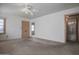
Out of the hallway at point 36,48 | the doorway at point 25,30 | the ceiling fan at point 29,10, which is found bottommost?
the hallway at point 36,48

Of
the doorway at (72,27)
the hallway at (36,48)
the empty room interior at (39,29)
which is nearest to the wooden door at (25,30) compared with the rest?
the empty room interior at (39,29)

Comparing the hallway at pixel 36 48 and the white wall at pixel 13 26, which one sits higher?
the white wall at pixel 13 26

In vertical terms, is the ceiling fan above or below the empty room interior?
above

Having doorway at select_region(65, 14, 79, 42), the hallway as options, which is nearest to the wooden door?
the hallway

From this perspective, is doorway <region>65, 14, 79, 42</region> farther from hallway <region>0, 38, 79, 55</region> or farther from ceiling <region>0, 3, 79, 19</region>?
ceiling <region>0, 3, 79, 19</region>

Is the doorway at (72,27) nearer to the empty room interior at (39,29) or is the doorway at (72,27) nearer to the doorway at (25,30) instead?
the empty room interior at (39,29)

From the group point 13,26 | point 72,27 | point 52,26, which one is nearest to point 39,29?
point 52,26

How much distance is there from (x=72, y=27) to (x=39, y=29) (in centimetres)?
75

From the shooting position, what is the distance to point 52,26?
9.57 feet

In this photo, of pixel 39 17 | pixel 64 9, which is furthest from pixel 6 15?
pixel 64 9

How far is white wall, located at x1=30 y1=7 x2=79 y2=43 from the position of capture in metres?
2.84

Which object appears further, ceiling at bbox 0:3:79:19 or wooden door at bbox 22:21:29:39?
wooden door at bbox 22:21:29:39

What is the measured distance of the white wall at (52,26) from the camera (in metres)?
2.84
